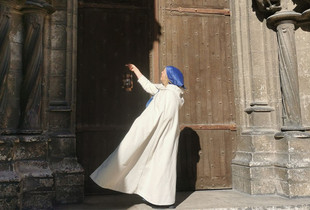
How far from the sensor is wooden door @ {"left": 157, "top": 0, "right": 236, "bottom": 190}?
4.78 meters

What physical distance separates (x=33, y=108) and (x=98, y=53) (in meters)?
1.44

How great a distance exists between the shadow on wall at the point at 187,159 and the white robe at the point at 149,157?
3.72ft

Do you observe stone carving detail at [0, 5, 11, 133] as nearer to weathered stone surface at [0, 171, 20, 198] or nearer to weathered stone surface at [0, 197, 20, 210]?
weathered stone surface at [0, 171, 20, 198]

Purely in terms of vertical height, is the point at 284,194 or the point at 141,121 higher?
the point at 141,121

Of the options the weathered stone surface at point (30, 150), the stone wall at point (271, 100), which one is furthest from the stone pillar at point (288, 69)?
the weathered stone surface at point (30, 150)

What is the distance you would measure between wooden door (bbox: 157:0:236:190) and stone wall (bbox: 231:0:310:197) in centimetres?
17

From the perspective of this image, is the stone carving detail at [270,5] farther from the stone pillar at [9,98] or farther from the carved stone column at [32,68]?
the stone pillar at [9,98]

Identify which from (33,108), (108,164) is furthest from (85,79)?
(108,164)


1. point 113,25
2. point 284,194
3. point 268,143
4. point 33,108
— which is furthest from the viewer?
point 113,25

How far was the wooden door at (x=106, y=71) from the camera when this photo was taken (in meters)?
4.52

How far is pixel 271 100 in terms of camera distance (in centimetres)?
464

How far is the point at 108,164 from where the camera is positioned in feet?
11.7

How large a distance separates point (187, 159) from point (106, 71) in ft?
5.31

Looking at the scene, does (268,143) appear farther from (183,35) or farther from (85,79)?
(85,79)
